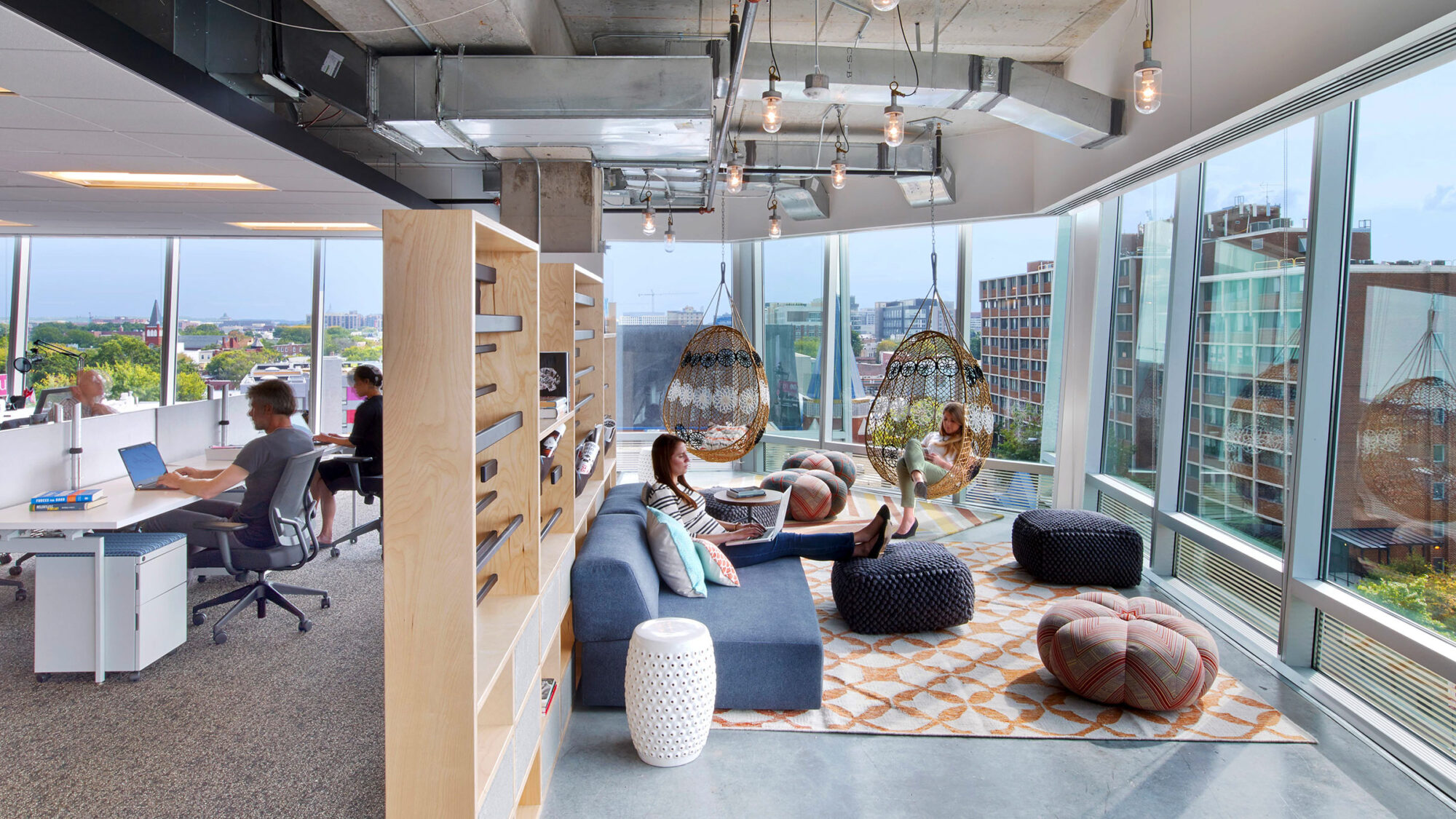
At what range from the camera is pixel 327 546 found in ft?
20.2

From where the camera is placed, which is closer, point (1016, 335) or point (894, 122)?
point (894, 122)

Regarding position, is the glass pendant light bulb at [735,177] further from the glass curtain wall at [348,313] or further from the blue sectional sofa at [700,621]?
the glass curtain wall at [348,313]

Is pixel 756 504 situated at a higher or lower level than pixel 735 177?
lower

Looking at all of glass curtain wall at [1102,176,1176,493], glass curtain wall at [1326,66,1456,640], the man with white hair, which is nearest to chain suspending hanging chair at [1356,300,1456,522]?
glass curtain wall at [1326,66,1456,640]

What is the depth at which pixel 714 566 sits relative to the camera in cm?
420

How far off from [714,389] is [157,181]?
13.1 ft

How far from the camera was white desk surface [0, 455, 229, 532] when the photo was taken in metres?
3.78

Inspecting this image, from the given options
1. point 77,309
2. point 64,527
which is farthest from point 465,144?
point 77,309

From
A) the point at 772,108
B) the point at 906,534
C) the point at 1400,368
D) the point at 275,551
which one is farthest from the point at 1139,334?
the point at 275,551

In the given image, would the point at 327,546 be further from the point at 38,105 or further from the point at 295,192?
the point at 38,105

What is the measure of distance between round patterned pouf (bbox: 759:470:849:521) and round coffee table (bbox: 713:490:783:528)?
33.1 inches

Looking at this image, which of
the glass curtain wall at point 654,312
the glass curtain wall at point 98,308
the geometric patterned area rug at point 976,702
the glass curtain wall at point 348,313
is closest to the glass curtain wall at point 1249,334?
the geometric patterned area rug at point 976,702

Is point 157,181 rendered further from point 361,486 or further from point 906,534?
point 906,534

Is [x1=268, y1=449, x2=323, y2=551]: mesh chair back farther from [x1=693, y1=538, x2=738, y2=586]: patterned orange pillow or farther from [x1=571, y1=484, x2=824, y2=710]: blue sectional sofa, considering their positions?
[x1=693, y1=538, x2=738, y2=586]: patterned orange pillow
